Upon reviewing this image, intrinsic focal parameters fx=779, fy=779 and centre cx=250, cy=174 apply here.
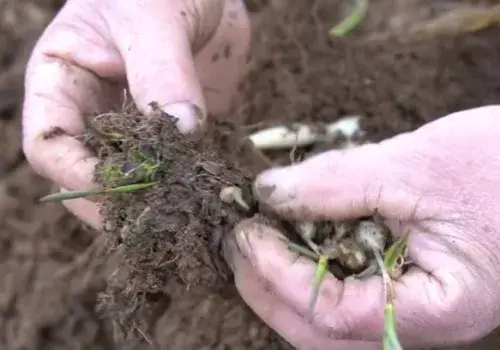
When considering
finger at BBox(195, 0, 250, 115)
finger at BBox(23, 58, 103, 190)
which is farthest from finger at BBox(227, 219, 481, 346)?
finger at BBox(195, 0, 250, 115)

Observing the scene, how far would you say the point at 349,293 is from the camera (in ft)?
2.76

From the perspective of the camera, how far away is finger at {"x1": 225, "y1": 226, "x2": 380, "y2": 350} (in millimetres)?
900

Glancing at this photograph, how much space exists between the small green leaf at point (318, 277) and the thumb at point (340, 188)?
6 centimetres

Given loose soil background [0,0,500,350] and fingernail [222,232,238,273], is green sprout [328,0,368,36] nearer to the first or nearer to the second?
loose soil background [0,0,500,350]

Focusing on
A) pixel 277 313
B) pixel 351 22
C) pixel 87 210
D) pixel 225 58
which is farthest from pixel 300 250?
pixel 351 22

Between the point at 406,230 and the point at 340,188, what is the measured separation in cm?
9

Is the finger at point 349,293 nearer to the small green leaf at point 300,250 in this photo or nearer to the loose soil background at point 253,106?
the small green leaf at point 300,250

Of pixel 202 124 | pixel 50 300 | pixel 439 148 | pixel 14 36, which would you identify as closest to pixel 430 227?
pixel 439 148

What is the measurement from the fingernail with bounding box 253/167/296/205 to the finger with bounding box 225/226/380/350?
68 millimetres

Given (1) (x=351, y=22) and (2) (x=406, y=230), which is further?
(1) (x=351, y=22)

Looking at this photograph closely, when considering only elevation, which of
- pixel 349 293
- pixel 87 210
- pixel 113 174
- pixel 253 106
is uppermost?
pixel 113 174

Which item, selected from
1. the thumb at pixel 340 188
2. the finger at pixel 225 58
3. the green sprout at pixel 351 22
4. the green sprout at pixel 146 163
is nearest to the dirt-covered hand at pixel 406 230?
the thumb at pixel 340 188

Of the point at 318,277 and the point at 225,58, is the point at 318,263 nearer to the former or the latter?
the point at 318,277

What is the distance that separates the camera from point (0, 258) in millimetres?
1359
